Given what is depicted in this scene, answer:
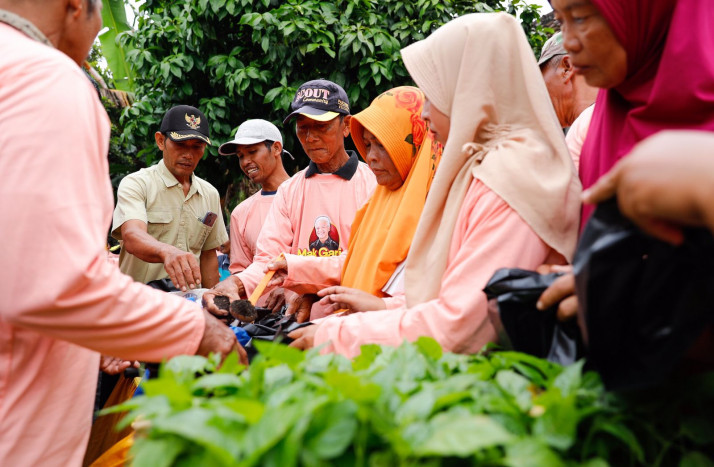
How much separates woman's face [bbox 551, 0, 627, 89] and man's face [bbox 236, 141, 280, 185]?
3.59 meters

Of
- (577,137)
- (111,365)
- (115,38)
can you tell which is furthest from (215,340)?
(115,38)

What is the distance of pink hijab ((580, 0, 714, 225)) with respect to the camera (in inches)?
61.9

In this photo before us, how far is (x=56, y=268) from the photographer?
4.84 feet

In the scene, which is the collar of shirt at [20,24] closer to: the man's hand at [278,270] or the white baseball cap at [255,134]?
the man's hand at [278,270]

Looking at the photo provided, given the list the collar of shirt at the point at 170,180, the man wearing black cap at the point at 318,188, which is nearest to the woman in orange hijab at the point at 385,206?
the man wearing black cap at the point at 318,188

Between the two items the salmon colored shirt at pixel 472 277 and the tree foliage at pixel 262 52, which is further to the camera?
the tree foliage at pixel 262 52

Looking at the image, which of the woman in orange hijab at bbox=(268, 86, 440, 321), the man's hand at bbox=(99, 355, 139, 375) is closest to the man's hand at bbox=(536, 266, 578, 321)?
the woman in orange hijab at bbox=(268, 86, 440, 321)

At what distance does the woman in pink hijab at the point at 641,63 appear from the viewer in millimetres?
1581

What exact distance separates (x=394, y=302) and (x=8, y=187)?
1.50m

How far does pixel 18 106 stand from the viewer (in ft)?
4.93

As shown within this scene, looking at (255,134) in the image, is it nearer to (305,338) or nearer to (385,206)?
(385,206)

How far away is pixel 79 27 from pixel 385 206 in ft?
5.14

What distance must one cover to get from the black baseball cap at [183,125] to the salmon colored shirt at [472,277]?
3.35m

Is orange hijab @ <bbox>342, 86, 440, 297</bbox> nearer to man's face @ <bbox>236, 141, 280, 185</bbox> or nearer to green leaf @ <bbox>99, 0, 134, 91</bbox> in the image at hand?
man's face @ <bbox>236, 141, 280, 185</bbox>
